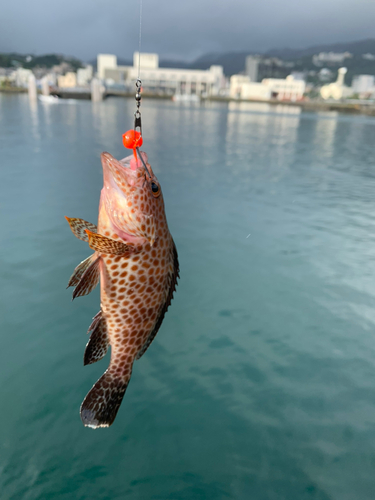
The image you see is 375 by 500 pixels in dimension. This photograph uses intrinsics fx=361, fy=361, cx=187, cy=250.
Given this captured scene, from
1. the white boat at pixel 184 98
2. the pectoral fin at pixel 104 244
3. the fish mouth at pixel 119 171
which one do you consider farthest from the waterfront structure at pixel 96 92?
the pectoral fin at pixel 104 244

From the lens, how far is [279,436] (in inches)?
199

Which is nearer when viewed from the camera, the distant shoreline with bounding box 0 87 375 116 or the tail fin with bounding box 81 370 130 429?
the tail fin with bounding box 81 370 130 429

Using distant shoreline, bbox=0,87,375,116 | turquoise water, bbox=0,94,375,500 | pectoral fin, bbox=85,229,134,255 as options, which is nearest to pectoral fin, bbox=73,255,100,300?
pectoral fin, bbox=85,229,134,255

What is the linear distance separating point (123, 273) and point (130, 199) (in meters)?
0.65

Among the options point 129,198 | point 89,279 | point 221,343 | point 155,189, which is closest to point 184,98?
point 221,343

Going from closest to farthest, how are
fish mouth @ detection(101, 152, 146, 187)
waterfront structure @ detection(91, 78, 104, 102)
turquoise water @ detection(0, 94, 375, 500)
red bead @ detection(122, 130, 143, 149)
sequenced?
red bead @ detection(122, 130, 143, 149) → fish mouth @ detection(101, 152, 146, 187) → turquoise water @ detection(0, 94, 375, 500) → waterfront structure @ detection(91, 78, 104, 102)

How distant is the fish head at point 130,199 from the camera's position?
3.03 metres

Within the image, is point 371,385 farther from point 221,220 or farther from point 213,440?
point 221,220

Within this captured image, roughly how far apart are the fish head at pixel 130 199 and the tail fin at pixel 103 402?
1.30 m

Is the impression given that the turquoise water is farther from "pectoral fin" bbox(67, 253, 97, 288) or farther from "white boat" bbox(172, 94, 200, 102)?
"white boat" bbox(172, 94, 200, 102)

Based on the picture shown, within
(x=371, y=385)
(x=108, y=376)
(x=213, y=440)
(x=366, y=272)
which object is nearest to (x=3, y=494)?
(x=108, y=376)

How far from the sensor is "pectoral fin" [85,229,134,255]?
2.59 meters

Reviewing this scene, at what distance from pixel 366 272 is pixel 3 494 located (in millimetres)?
9367

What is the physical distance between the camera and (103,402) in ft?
10.2
